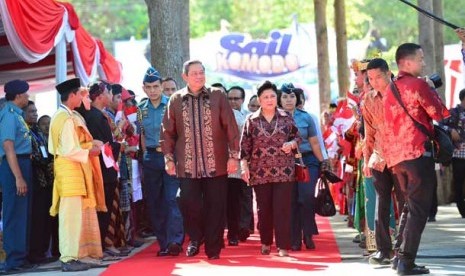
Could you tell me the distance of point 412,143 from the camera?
423 inches

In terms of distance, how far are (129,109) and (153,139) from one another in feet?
4.94

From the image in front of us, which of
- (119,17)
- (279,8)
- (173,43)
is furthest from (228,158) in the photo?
(119,17)

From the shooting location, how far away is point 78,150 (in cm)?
1283

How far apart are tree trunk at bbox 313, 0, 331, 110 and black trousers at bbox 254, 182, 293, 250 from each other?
15.0 m

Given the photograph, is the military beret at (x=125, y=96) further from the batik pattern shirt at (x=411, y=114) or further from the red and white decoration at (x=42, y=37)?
the batik pattern shirt at (x=411, y=114)

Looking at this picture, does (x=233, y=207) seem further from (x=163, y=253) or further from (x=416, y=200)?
(x=416, y=200)

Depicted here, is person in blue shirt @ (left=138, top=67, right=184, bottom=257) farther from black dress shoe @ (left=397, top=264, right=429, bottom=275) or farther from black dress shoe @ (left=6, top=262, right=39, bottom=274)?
black dress shoe @ (left=397, top=264, right=429, bottom=275)

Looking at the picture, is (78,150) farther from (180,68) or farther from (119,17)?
(119,17)

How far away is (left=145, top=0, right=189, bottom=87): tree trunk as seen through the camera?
60.4 feet

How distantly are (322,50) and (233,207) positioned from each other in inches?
514

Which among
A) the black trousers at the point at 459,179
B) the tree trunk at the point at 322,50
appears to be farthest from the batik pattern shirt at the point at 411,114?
the tree trunk at the point at 322,50

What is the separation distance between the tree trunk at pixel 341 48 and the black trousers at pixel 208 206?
14584 mm

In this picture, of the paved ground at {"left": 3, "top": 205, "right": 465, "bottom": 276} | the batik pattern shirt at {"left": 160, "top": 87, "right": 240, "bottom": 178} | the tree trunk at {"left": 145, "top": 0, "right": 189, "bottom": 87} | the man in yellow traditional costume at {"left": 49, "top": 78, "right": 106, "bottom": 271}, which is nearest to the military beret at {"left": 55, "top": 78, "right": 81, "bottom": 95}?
the man in yellow traditional costume at {"left": 49, "top": 78, "right": 106, "bottom": 271}

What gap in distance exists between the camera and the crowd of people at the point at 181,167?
1248 cm
